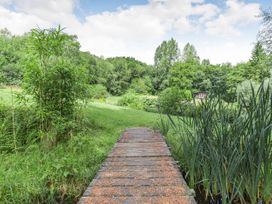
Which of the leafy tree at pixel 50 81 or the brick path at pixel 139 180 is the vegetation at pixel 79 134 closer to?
the leafy tree at pixel 50 81

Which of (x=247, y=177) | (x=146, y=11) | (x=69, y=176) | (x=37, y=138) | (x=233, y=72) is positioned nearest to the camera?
(x=247, y=177)

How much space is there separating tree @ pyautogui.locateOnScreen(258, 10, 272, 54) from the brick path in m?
9.02

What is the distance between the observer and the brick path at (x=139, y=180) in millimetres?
1404

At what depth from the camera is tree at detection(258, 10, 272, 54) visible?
8.73m

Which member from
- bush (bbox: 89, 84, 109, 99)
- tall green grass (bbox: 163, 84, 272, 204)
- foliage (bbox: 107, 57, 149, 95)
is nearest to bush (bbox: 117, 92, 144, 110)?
bush (bbox: 89, 84, 109, 99)

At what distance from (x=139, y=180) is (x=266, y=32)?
33.1 ft

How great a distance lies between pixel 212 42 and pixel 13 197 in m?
10.2

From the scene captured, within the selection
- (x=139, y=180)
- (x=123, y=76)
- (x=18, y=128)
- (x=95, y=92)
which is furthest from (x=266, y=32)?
(x=123, y=76)

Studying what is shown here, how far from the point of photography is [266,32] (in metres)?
8.86

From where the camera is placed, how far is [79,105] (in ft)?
10.9

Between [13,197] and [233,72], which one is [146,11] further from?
[233,72]

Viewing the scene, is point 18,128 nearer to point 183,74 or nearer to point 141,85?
point 141,85

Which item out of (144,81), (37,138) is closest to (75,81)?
(37,138)

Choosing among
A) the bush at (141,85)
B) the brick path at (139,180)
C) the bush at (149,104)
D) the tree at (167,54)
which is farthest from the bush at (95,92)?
the tree at (167,54)
